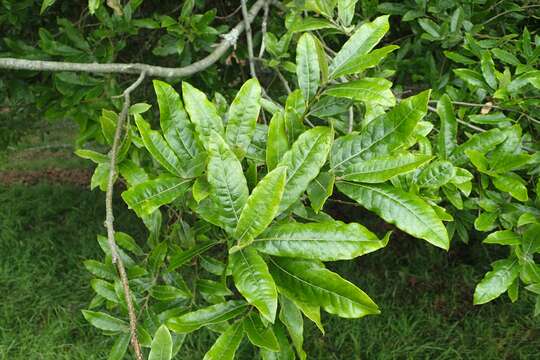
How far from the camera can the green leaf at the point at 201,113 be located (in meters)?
0.92

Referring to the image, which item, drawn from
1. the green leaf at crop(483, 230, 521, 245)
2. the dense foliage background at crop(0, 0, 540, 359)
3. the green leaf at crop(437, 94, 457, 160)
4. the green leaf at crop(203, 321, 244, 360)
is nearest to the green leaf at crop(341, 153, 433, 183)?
the dense foliage background at crop(0, 0, 540, 359)

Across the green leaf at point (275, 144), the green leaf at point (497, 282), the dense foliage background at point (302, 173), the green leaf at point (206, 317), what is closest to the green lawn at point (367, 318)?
the dense foliage background at point (302, 173)

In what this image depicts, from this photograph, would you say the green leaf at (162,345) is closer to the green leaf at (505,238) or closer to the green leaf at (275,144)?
the green leaf at (275,144)

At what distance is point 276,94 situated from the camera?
3.04 m

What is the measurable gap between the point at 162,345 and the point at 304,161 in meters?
0.37

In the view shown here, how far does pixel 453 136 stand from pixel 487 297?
43cm

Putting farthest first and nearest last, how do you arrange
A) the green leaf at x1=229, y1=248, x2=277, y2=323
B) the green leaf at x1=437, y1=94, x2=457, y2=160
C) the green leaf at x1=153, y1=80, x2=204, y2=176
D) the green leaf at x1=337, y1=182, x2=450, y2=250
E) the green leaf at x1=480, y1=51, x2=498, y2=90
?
the green leaf at x1=480, y1=51, x2=498, y2=90 < the green leaf at x1=437, y1=94, x2=457, y2=160 < the green leaf at x1=153, y1=80, x2=204, y2=176 < the green leaf at x1=337, y1=182, x2=450, y2=250 < the green leaf at x1=229, y1=248, x2=277, y2=323

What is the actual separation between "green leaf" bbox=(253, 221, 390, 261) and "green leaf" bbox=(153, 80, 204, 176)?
24cm

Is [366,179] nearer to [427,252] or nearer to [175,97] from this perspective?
[175,97]

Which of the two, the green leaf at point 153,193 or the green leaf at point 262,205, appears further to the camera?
the green leaf at point 153,193

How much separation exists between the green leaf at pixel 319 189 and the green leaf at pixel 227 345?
0.81 ft

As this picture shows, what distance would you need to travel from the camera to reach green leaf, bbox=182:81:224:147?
36.4 inches

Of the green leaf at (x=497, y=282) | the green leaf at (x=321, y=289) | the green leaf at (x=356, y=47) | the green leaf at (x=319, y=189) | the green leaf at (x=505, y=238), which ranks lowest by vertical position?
the green leaf at (x=497, y=282)

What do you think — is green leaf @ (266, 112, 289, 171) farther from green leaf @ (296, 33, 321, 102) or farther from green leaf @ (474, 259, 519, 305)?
green leaf @ (474, 259, 519, 305)
